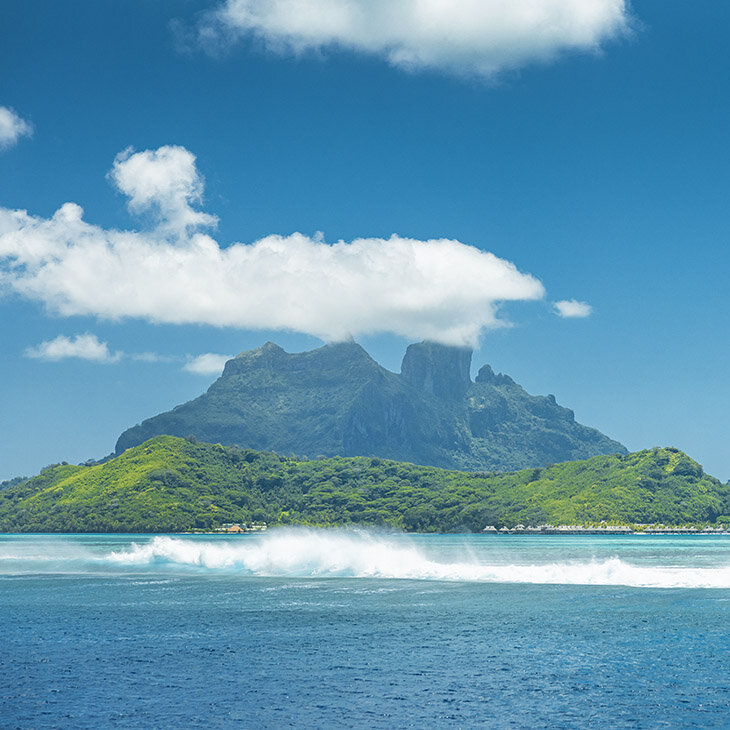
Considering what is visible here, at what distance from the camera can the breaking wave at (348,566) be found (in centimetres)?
7912

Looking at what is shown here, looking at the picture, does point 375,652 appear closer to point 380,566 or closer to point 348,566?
point 380,566

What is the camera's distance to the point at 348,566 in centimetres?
9419

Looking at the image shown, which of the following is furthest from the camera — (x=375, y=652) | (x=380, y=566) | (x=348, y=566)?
(x=348, y=566)

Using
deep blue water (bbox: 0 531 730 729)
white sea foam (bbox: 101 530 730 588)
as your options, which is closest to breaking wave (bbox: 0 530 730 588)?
white sea foam (bbox: 101 530 730 588)

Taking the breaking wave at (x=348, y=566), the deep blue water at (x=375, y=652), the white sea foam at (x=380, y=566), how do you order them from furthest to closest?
the breaking wave at (x=348, y=566)
the white sea foam at (x=380, y=566)
the deep blue water at (x=375, y=652)

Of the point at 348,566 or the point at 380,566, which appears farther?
the point at 348,566

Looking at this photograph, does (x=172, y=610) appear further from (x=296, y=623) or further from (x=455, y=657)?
(x=455, y=657)

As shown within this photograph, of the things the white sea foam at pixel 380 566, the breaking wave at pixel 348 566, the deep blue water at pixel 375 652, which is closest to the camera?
the deep blue water at pixel 375 652

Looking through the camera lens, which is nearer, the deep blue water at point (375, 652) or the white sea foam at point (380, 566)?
the deep blue water at point (375, 652)

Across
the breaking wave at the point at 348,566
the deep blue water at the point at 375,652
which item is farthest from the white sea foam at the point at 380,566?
the deep blue water at the point at 375,652

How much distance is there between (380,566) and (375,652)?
51.2 meters

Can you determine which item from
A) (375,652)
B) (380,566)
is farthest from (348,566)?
(375,652)

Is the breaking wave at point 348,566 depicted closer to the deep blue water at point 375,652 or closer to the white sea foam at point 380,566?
the white sea foam at point 380,566

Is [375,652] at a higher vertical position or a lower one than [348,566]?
higher
